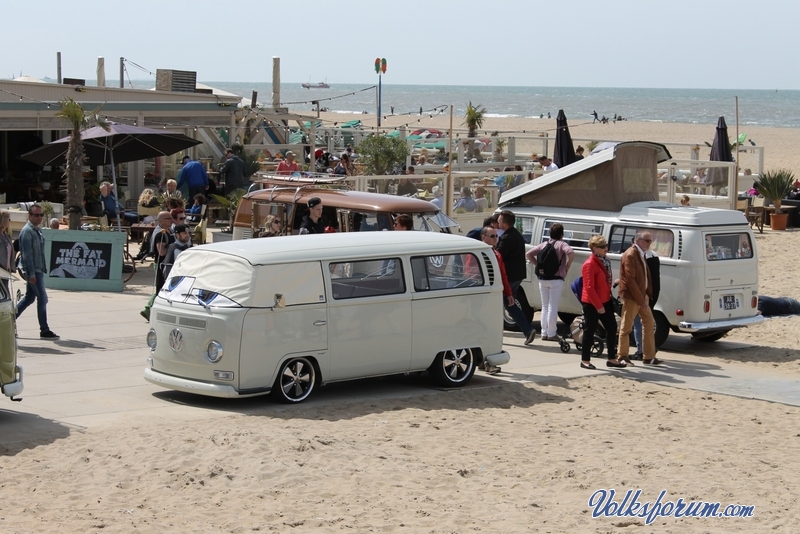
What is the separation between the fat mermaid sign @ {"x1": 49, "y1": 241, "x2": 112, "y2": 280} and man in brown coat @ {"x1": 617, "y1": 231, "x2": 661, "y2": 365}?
326 inches

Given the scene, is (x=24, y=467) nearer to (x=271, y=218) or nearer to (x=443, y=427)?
(x=443, y=427)

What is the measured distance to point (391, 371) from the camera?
10625 mm

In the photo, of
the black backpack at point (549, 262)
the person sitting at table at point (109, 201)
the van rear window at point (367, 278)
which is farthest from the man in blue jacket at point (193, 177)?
the van rear window at point (367, 278)

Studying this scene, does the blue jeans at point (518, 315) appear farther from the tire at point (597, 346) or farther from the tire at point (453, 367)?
the tire at point (453, 367)

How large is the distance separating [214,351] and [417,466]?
2.33m

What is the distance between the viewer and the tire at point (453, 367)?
11.0m

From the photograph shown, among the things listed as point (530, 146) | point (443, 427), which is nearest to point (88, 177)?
point (443, 427)

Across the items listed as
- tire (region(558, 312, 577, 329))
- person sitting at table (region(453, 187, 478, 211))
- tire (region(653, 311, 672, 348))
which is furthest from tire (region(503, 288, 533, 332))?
person sitting at table (region(453, 187, 478, 211))

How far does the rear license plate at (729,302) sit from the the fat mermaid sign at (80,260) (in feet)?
30.1

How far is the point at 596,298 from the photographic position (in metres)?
12.2

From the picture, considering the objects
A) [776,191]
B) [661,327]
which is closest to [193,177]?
[661,327]

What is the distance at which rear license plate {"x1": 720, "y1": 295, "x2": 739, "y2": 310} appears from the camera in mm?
13533

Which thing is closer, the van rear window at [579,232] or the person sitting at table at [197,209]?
the van rear window at [579,232]

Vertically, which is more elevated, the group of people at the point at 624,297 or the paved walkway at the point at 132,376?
the group of people at the point at 624,297
